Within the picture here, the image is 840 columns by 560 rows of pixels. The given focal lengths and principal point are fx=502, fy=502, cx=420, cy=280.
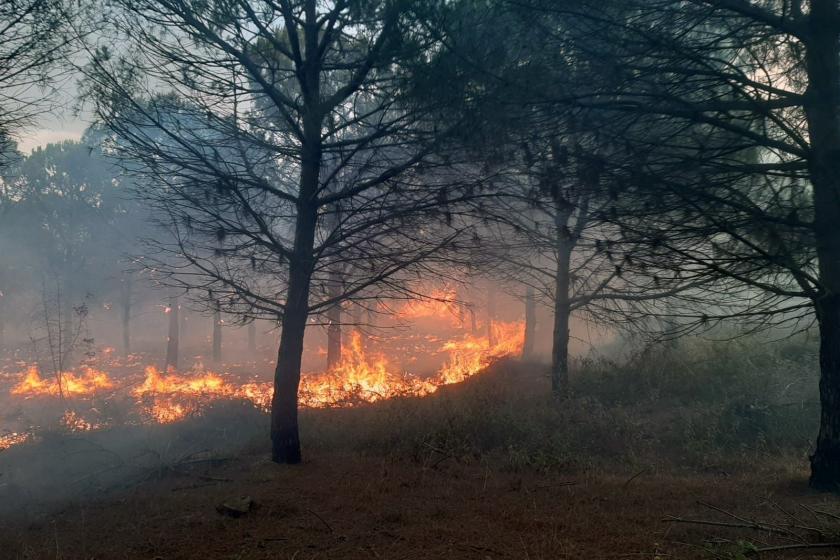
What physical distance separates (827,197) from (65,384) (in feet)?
83.8

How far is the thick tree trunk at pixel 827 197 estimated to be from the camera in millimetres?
5238

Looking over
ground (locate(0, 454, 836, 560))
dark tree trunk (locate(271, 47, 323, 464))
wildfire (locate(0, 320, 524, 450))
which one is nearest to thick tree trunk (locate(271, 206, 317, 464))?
dark tree trunk (locate(271, 47, 323, 464))

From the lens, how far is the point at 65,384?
69.5ft

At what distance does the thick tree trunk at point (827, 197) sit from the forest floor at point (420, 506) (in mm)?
688

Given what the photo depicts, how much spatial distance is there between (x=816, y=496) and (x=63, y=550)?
775cm

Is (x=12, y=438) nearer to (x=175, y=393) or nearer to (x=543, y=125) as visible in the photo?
(x=175, y=393)

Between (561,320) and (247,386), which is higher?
(561,320)

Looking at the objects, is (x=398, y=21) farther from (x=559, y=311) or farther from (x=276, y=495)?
(x=559, y=311)

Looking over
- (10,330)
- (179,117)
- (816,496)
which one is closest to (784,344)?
(816,496)

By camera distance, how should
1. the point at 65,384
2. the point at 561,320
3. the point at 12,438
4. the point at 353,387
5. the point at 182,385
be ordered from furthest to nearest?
the point at 65,384, the point at 182,385, the point at 353,387, the point at 12,438, the point at 561,320

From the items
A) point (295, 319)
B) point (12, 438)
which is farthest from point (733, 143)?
point (12, 438)

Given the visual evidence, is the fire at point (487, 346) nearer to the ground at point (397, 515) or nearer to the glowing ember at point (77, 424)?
the glowing ember at point (77, 424)

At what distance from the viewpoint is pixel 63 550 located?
15.7ft

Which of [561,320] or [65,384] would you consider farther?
[65,384]
